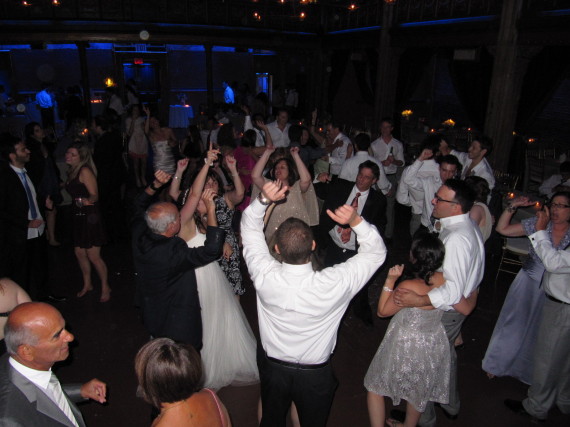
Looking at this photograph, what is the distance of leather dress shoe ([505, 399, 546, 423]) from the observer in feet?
9.87

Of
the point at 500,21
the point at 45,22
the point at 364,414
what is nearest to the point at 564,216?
the point at 364,414

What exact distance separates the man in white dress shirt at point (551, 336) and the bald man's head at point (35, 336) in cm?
270

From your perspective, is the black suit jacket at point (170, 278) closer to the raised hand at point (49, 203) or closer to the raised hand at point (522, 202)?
the raised hand at point (522, 202)

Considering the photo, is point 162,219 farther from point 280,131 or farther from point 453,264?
point 280,131

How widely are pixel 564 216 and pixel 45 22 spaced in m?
11.7

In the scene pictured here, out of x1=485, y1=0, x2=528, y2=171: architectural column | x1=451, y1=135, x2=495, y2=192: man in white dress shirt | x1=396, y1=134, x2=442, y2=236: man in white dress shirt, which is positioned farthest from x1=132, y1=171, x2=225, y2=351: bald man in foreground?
x1=485, y1=0, x2=528, y2=171: architectural column

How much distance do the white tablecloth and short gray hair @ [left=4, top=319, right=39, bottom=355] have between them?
1308cm

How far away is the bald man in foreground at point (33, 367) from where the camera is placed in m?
1.58

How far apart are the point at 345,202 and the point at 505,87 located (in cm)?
509

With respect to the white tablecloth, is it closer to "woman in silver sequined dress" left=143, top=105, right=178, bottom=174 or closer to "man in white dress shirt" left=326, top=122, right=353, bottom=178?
"woman in silver sequined dress" left=143, top=105, right=178, bottom=174

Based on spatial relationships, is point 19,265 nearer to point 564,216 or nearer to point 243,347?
point 243,347

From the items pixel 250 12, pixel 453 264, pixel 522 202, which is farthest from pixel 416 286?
pixel 250 12

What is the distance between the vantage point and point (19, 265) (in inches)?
150

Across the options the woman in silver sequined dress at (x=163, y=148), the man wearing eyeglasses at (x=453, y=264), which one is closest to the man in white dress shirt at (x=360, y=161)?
the man wearing eyeglasses at (x=453, y=264)
